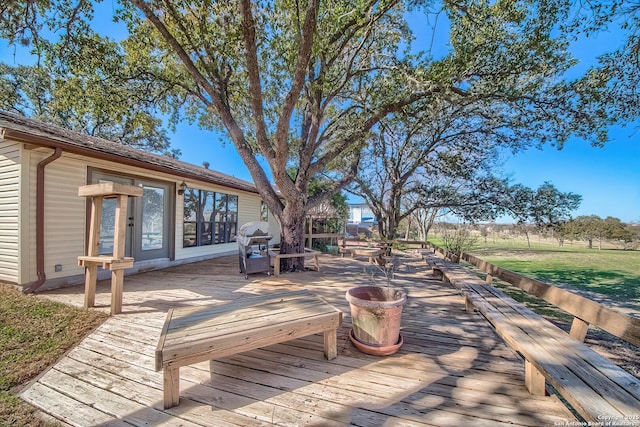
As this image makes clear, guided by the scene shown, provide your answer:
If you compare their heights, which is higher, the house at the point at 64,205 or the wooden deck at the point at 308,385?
the house at the point at 64,205

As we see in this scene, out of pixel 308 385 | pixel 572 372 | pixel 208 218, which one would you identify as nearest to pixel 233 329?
pixel 308 385

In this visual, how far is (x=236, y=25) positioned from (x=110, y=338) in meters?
5.98

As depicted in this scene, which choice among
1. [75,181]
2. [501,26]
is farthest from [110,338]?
[501,26]

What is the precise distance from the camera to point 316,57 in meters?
5.45

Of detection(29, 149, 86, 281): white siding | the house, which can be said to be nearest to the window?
the house

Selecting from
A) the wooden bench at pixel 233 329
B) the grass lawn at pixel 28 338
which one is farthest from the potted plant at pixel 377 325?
the grass lawn at pixel 28 338

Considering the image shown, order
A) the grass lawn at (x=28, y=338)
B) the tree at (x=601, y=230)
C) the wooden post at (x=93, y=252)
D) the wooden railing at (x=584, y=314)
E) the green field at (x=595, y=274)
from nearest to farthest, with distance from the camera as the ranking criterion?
the wooden railing at (x=584, y=314) < the grass lawn at (x=28, y=338) < the wooden post at (x=93, y=252) < the green field at (x=595, y=274) < the tree at (x=601, y=230)

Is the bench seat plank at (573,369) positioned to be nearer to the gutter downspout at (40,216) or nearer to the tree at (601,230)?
the gutter downspout at (40,216)

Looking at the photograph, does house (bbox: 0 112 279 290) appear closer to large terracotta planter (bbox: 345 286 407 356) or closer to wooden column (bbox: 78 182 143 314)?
wooden column (bbox: 78 182 143 314)

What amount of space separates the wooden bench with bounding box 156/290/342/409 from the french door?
488cm

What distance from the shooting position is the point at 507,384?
1.99 m

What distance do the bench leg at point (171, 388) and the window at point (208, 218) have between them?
21.3 ft

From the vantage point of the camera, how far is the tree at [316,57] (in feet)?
15.3

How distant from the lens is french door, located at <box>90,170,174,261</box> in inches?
228
